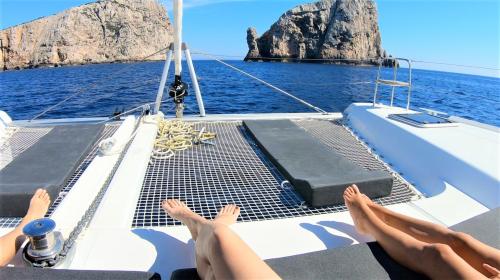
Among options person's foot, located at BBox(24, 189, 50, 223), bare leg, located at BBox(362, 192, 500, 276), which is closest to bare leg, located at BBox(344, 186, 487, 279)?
bare leg, located at BBox(362, 192, 500, 276)

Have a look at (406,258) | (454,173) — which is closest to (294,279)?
(406,258)

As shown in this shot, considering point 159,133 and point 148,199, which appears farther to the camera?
point 159,133

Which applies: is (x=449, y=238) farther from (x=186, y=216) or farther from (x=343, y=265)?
(x=186, y=216)

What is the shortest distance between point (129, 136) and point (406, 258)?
2950 mm

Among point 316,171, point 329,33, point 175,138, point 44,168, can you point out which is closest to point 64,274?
point 44,168

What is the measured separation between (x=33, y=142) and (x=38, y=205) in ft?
6.72

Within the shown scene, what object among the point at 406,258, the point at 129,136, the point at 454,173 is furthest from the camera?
the point at 129,136

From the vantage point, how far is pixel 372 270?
1.47 meters

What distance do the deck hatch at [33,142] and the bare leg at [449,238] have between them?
2310mm

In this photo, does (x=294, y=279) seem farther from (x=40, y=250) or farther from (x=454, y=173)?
(x=454, y=173)

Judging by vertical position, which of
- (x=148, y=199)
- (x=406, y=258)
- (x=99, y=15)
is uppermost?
(x=99, y=15)

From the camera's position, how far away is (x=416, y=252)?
1466mm

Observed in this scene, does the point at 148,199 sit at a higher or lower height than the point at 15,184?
lower

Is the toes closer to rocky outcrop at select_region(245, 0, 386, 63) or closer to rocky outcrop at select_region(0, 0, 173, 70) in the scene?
rocky outcrop at select_region(0, 0, 173, 70)
